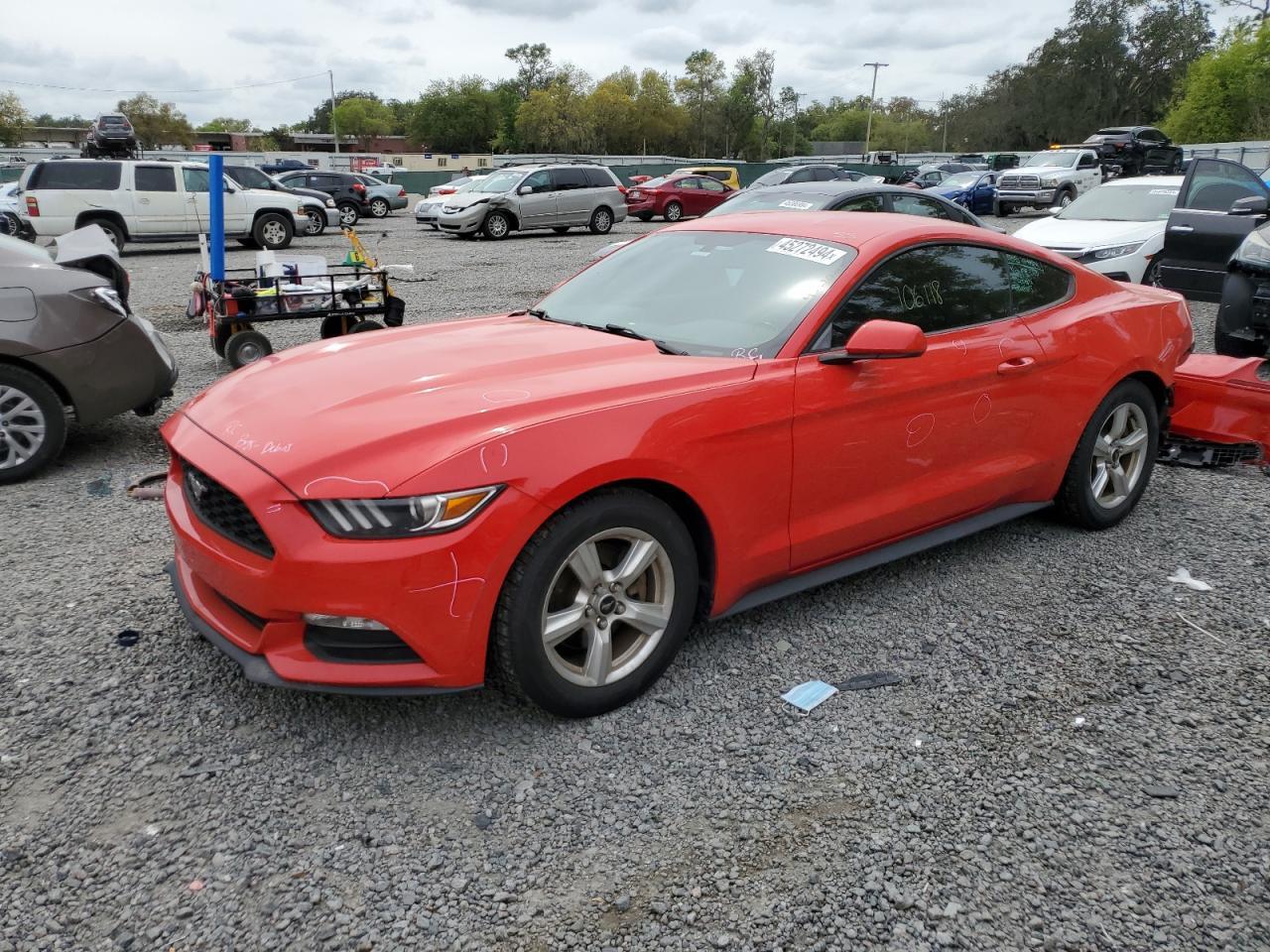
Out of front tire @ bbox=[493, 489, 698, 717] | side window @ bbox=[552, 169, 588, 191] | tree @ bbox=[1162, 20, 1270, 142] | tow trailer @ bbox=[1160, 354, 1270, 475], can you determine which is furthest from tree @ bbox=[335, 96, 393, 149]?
front tire @ bbox=[493, 489, 698, 717]

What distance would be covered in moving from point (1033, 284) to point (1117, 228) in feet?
26.9

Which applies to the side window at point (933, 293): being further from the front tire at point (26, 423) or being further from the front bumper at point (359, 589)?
the front tire at point (26, 423)

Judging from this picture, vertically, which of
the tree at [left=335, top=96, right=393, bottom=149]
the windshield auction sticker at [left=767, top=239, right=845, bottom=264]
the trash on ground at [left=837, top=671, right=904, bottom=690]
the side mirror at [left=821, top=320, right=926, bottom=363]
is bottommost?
the trash on ground at [left=837, top=671, right=904, bottom=690]

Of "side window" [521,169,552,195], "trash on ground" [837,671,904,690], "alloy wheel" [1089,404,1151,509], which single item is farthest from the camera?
"side window" [521,169,552,195]

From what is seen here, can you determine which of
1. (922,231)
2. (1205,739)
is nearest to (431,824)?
(1205,739)

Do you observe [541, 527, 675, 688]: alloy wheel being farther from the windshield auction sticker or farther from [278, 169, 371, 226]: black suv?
[278, 169, 371, 226]: black suv

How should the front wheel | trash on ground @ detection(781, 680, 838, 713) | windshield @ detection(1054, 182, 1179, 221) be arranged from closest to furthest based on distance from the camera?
trash on ground @ detection(781, 680, 838, 713)
windshield @ detection(1054, 182, 1179, 221)
the front wheel

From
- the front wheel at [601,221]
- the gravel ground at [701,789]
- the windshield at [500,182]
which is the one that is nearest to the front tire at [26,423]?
the gravel ground at [701,789]

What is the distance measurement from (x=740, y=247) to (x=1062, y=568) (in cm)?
207

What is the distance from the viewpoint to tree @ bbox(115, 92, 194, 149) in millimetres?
75938

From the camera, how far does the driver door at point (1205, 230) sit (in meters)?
9.55

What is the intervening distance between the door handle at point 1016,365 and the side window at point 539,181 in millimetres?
19721

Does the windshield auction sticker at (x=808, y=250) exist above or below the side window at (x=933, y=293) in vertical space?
above

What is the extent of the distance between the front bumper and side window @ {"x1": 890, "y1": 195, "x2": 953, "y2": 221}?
8.82 m
